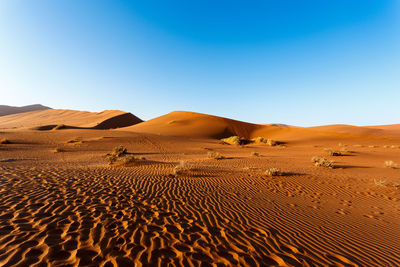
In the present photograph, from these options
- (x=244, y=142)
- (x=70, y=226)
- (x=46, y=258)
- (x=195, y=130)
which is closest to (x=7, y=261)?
(x=46, y=258)

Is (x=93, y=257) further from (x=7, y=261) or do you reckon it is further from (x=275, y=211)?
(x=275, y=211)

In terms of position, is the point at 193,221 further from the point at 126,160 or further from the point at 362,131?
the point at 362,131

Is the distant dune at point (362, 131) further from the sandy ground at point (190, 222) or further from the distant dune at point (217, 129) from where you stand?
the sandy ground at point (190, 222)

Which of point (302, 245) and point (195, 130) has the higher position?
point (195, 130)

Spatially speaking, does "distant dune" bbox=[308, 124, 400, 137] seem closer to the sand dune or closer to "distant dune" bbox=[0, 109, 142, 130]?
the sand dune

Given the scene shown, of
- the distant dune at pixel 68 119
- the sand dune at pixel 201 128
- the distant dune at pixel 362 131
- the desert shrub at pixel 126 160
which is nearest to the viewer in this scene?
the desert shrub at pixel 126 160

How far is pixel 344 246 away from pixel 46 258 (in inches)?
201

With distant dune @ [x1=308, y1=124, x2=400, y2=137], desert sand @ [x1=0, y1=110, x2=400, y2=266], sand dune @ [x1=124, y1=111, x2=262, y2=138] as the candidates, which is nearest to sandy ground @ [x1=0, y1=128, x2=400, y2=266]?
desert sand @ [x1=0, y1=110, x2=400, y2=266]

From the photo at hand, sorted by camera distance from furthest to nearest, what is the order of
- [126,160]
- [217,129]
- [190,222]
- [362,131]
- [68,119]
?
[68,119]
[362,131]
[217,129]
[126,160]
[190,222]

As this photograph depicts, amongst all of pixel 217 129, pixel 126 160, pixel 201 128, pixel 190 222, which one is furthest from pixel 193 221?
pixel 217 129

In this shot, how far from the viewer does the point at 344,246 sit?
11.0 ft

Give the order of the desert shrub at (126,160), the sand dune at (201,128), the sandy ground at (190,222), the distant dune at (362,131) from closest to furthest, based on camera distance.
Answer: the sandy ground at (190,222) < the desert shrub at (126,160) < the sand dune at (201,128) < the distant dune at (362,131)

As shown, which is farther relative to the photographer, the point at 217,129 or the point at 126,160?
the point at 217,129

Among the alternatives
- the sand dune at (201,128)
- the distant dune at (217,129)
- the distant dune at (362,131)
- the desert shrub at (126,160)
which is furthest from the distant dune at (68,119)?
the distant dune at (362,131)
